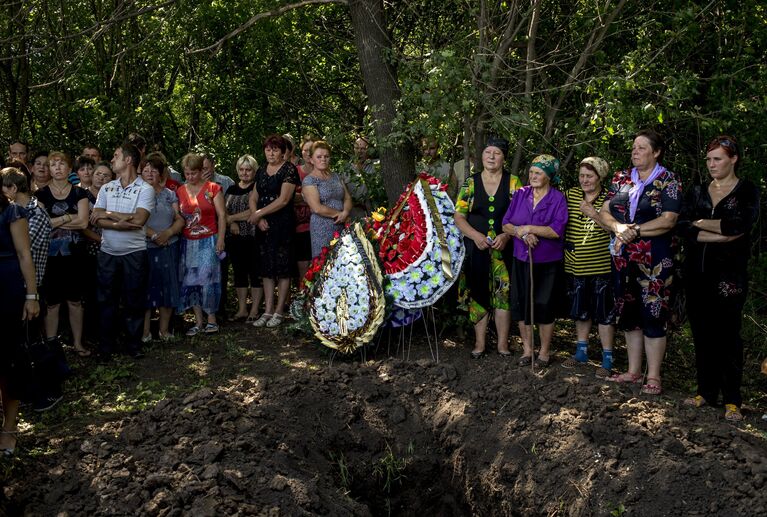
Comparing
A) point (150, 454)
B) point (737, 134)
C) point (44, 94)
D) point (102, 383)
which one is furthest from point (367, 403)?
point (44, 94)

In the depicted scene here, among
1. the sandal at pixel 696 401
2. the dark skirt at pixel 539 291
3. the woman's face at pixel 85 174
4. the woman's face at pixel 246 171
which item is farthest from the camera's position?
the woman's face at pixel 246 171

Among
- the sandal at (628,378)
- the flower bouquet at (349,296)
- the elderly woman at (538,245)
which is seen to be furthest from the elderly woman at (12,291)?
the sandal at (628,378)

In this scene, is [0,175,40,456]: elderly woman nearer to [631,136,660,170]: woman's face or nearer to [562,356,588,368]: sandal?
[562,356,588,368]: sandal

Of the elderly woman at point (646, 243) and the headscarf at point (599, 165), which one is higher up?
the headscarf at point (599, 165)

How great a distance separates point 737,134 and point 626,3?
5.21 ft

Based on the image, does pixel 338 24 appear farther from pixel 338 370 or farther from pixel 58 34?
pixel 338 370

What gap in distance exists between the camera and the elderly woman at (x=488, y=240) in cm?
744

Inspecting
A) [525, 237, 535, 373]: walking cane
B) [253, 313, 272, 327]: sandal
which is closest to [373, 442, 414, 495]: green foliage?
[525, 237, 535, 373]: walking cane

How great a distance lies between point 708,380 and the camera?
6578mm

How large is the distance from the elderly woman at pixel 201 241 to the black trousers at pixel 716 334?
15.2 ft

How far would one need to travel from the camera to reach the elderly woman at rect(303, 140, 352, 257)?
8.62 m

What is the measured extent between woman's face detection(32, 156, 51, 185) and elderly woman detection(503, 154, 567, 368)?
4.27 metres

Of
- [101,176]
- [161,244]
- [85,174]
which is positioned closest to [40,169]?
[101,176]

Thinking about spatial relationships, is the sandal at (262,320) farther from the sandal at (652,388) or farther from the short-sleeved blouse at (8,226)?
the sandal at (652,388)
